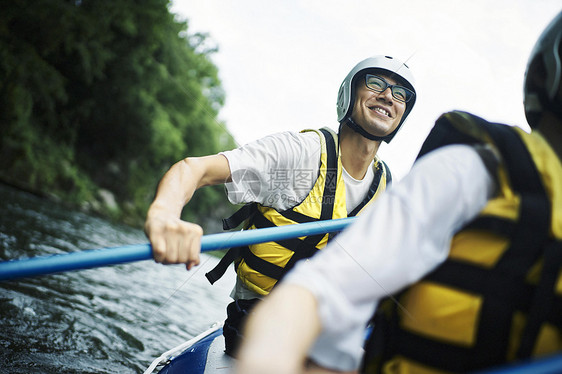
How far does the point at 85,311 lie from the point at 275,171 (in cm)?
283

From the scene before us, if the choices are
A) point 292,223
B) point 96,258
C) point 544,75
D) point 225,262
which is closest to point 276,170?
point 292,223

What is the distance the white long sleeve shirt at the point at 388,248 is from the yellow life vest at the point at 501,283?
4 centimetres

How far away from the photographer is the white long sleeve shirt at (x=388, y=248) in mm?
681

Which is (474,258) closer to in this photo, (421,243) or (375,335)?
(421,243)

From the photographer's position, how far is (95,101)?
15.5 meters

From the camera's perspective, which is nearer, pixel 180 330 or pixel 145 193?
pixel 180 330

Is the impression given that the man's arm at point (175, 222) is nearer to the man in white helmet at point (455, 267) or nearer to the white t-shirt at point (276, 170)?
the white t-shirt at point (276, 170)

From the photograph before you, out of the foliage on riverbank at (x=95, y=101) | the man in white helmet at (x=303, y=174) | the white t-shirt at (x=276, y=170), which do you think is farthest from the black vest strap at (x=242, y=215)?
the foliage on riverbank at (x=95, y=101)

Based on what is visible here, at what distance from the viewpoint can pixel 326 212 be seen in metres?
1.97

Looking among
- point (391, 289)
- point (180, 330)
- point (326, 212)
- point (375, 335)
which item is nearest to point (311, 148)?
point (326, 212)

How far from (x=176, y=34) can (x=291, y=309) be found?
1919 centimetres

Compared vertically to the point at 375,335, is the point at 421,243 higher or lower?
higher

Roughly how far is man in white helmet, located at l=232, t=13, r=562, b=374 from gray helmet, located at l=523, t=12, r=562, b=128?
0.12m

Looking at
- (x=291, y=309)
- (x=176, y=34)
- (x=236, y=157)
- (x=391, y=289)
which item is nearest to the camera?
(x=291, y=309)
